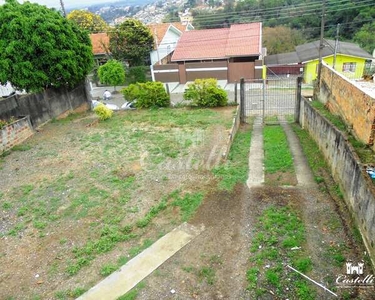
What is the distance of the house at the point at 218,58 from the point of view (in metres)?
25.0

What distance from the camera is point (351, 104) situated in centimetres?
859

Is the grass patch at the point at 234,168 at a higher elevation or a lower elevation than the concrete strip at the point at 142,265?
lower

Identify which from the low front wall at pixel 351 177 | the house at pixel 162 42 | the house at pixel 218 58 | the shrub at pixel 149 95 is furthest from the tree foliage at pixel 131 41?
the low front wall at pixel 351 177

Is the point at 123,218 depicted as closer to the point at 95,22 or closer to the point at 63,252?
the point at 63,252

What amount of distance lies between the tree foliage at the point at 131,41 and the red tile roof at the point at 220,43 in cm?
291

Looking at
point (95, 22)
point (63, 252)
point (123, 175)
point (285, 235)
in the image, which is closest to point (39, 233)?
point (63, 252)

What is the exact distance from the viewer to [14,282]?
204 inches

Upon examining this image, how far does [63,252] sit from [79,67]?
1197cm

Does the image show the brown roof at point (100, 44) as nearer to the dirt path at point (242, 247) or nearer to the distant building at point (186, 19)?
the distant building at point (186, 19)

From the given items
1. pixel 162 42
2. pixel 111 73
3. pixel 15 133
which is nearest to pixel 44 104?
pixel 15 133

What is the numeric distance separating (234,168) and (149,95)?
9.15 m

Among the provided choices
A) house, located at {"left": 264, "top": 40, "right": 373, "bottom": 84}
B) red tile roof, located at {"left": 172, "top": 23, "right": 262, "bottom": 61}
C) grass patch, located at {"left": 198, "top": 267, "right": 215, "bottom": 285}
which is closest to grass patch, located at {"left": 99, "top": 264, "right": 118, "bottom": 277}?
grass patch, located at {"left": 198, "top": 267, "right": 215, "bottom": 285}

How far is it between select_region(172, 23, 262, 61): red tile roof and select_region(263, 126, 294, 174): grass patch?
1483 cm

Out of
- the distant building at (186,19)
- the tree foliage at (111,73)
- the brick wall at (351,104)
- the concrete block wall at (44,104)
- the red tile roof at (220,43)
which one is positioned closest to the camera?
the brick wall at (351,104)
